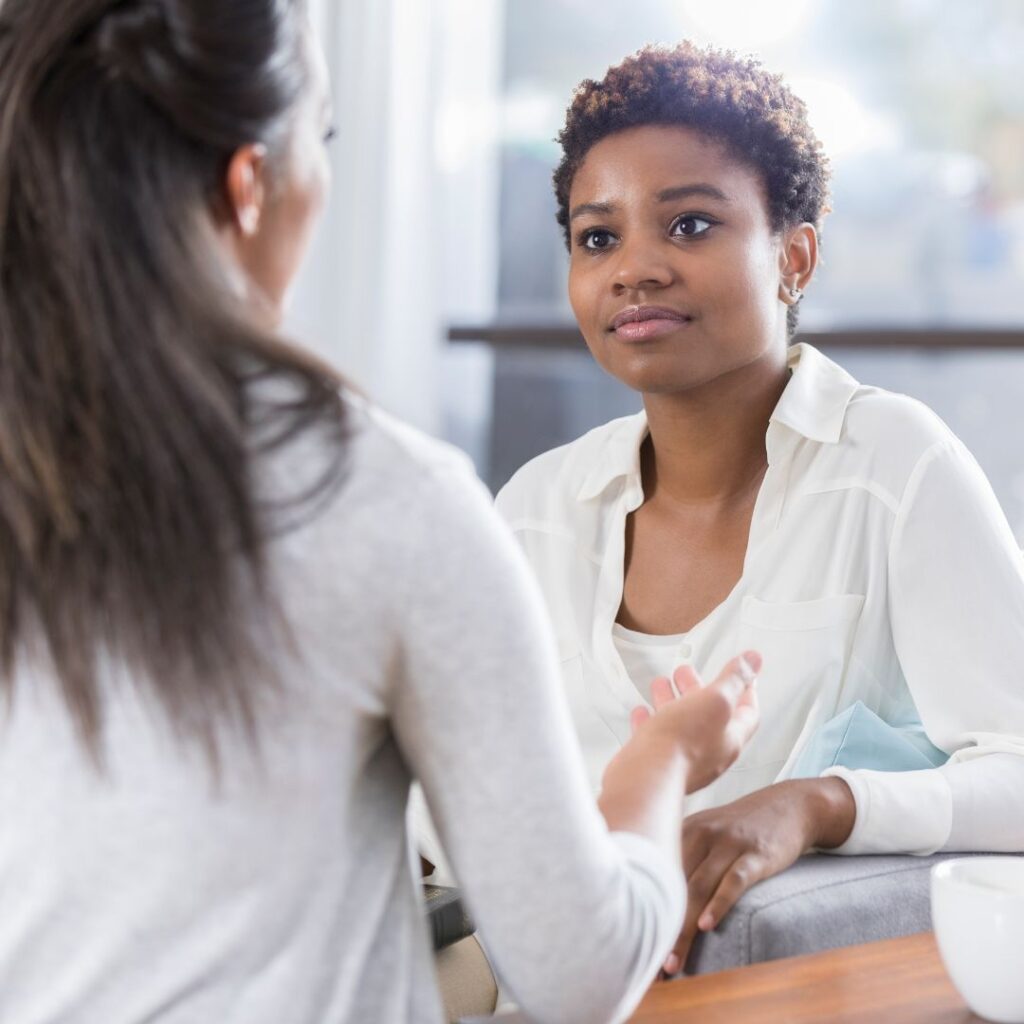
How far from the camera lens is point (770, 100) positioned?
1540 mm

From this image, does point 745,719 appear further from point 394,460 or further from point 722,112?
point 722,112

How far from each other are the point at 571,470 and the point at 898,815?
604 mm

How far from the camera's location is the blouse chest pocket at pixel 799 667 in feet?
4.59

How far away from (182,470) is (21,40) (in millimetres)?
222

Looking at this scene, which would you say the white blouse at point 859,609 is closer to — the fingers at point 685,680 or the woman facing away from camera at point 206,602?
the fingers at point 685,680

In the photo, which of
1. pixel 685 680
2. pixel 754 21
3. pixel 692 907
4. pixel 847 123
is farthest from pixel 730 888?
pixel 754 21

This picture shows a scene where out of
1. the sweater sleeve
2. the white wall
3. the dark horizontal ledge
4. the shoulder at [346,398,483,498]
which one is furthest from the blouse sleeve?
the white wall

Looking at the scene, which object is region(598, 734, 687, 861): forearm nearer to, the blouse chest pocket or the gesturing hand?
the gesturing hand

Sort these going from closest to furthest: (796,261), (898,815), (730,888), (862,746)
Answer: (730,888) → (898,815) → (862,746) → (796,261)

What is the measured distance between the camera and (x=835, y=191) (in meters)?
3.65

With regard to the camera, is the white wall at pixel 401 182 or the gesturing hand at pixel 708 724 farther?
the white wall at pixel 401 182

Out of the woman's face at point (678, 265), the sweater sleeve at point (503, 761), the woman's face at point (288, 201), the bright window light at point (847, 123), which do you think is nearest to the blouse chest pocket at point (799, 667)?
the woman's face at point (678, 265)

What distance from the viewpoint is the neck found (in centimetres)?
153

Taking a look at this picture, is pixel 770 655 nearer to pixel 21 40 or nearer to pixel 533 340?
pixel 21 40
